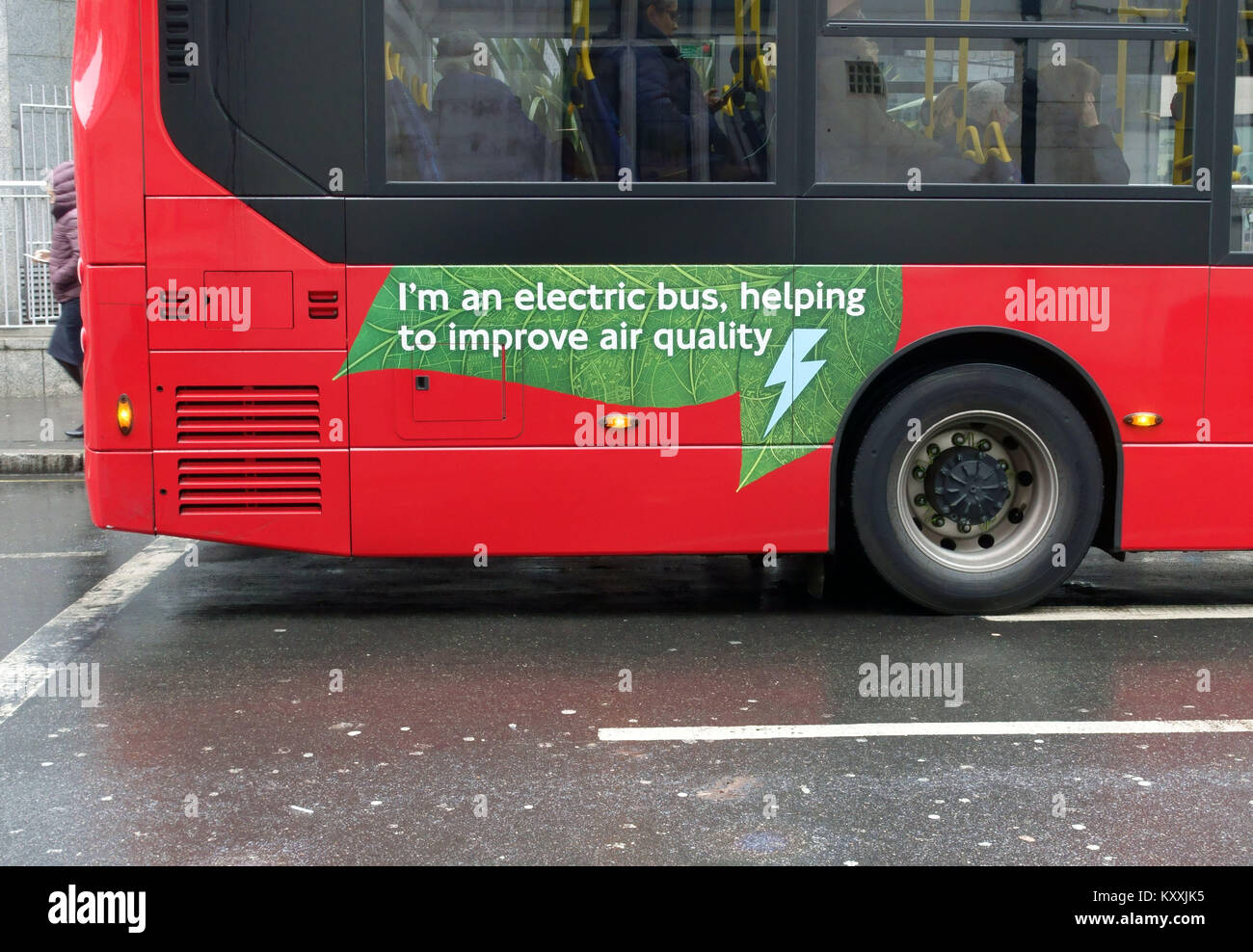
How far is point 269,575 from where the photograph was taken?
7.84 meters

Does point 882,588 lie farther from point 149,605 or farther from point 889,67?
point 149,605

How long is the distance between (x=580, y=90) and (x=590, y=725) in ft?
9.13

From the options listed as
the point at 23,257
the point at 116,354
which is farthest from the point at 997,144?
the point at 23,257

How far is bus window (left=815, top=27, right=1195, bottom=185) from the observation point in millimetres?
6551

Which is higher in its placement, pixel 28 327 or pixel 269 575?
pixel 28 327

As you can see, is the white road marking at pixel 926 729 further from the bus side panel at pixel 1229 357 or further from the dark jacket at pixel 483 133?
the dark jacket at pixel 483 133

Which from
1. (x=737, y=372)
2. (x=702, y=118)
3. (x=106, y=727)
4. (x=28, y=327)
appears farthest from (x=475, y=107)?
(x=28, y=327)

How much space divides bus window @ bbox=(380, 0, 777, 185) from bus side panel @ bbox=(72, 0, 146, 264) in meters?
1.05

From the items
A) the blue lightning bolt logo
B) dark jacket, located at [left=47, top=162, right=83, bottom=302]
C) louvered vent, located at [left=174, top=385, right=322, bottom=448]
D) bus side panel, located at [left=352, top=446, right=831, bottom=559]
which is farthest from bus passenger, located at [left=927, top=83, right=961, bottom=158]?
dark jacket, located at [left=47, top=162, right=83, bottom=302]

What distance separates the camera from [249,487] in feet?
21.6

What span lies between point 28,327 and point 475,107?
997cm

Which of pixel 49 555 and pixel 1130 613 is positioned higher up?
pixel 49 555

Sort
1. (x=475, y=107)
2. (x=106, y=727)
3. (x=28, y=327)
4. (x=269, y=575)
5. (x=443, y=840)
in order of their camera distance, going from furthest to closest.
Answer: (x=28, y=327)
(x=269, y=575)
(x=475, y=107)
(x=106, y=727)
(x=443, y=840)

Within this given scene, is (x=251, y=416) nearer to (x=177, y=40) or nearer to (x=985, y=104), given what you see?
(x=177, y=40)
